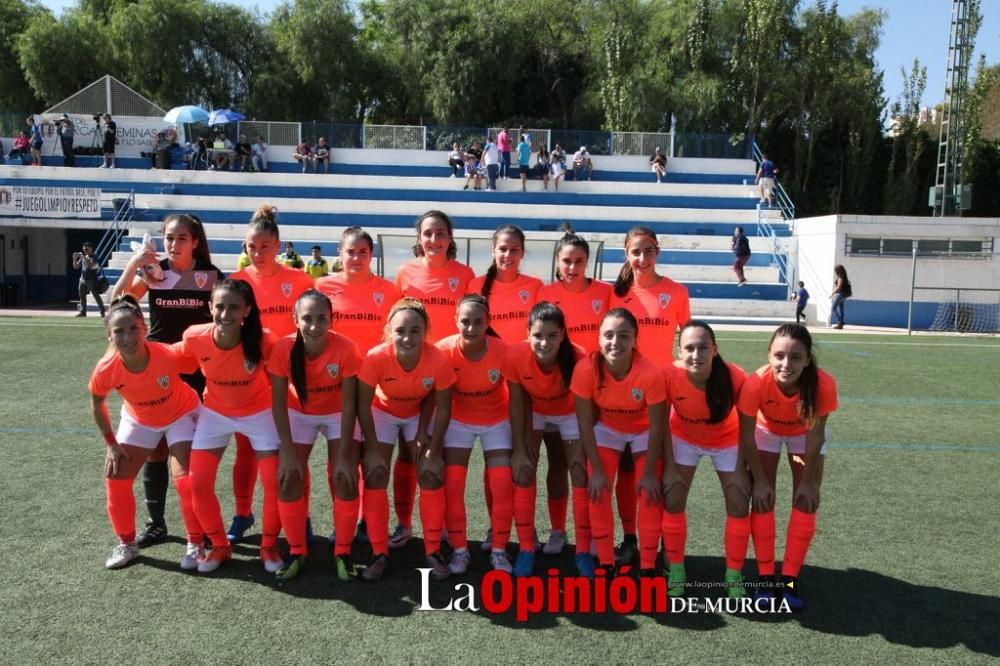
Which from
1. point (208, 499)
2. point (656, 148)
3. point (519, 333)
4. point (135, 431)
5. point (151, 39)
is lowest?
point (208, 499)

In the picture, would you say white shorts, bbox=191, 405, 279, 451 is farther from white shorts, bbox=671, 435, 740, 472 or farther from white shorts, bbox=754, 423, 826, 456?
white shorts, bbox=754, 423, 826, 456

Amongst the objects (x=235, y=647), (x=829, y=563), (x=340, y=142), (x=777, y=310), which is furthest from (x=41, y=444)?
(x=340, y=142)

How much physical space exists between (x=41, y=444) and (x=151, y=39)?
99.7ft

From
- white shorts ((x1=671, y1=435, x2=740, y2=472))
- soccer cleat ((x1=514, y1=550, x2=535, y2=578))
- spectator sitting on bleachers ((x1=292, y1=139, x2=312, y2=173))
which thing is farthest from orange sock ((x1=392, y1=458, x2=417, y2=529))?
spectator sitting on bleachers ((x1=292, y1=139, x2=312, y2=173))

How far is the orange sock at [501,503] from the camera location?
12.1ft

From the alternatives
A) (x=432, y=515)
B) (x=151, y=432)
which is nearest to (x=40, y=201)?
(x=151, y=432)

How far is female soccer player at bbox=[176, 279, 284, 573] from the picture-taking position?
3658mm

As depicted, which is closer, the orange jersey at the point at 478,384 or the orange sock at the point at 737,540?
the orange sock at the point at 737,540

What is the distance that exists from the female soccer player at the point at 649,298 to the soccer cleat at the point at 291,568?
5.38 ft

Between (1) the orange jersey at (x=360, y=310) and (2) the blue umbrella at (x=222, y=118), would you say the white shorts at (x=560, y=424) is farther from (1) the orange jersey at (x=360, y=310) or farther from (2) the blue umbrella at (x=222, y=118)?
(2) the blue umbrella at (x=222, y=118)

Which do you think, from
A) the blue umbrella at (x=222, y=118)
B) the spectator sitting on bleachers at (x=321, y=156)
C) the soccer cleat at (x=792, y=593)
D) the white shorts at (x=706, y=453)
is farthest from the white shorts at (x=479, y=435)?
the blue umbrella at (x=222, y=118)

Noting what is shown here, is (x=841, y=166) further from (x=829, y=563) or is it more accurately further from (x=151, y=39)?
(x=829, y=563)

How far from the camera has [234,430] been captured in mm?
3775

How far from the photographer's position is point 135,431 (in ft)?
12.4
